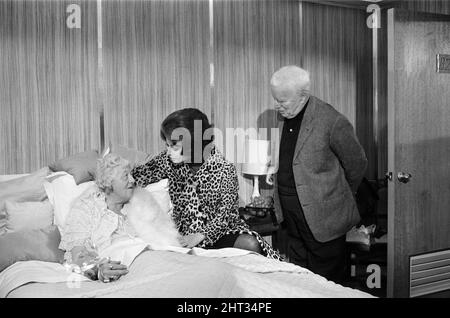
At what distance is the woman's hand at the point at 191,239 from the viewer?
108 inches

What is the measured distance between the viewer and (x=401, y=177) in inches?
123

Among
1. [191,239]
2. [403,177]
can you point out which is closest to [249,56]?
[403,177]

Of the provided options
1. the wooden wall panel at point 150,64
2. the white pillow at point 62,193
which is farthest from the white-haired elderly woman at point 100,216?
the wooden wall panel at point 150,64

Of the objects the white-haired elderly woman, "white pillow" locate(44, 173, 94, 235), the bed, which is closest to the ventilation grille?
the bed

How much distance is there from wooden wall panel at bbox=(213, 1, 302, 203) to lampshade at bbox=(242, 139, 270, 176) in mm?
156

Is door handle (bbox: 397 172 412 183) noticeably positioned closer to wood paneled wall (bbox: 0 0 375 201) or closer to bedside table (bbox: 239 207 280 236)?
bedside table (bbox: 239 207 280 236)

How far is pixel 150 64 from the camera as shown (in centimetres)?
357

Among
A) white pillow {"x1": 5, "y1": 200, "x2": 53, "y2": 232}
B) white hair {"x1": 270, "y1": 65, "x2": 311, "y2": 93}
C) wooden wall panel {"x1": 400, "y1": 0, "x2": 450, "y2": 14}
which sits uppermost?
wooden wall panel {"x1": 400, "y1": 0, "x2": 450, "y2": 14}

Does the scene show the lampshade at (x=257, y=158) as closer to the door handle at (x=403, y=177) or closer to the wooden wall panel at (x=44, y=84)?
the door handle at (x=403, y=177)

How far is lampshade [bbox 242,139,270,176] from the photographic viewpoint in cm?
390

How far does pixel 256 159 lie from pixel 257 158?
1 centimetres

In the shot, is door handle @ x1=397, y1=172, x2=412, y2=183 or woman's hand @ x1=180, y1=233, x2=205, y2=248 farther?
door handle @ x1=397, y1=172, x2=412, y2=183
